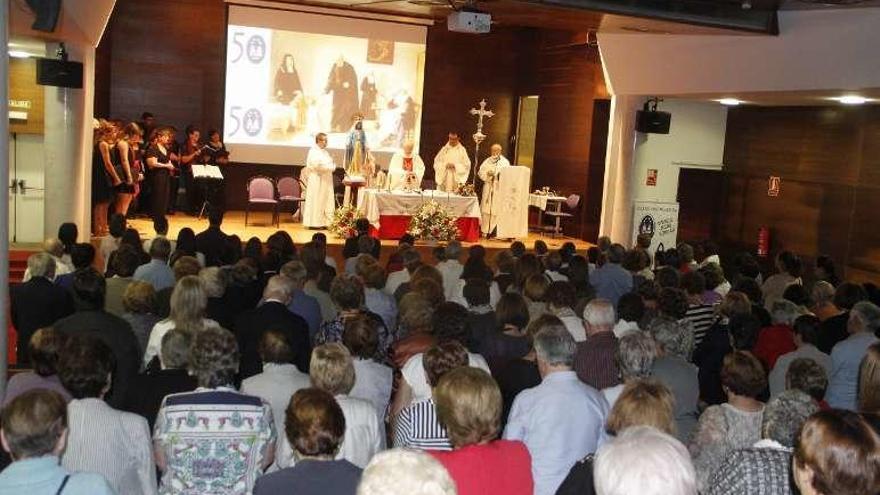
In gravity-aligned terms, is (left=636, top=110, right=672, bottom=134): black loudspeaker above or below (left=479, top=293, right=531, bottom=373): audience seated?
above

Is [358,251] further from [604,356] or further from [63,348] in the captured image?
[63,348]

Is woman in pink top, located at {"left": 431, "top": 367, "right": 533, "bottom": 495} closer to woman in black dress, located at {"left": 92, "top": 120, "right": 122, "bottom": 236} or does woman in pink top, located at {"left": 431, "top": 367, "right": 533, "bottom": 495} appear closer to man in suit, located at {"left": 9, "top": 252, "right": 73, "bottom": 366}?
man in suit, located at {"left": 9, "top": 252, "right": 73, "bottom": 366}

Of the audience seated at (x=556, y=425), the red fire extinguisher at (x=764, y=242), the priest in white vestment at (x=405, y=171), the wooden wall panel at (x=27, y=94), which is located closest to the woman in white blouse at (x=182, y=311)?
the audience seated at (x=556, y=425)

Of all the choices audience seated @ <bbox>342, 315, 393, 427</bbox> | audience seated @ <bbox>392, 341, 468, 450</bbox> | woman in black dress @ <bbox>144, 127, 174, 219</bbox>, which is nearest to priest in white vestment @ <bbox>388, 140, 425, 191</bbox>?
woman in black dress @ <bbox>144, 127, 174, 219</bbox>

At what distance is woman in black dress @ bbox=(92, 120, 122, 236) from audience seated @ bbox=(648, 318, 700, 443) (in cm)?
983

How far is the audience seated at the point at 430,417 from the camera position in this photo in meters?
3.77

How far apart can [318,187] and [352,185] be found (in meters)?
0.57

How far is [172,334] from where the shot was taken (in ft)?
13.5

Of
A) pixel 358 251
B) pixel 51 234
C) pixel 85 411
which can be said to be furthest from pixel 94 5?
pixel 85 411

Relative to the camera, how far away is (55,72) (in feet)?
34.7

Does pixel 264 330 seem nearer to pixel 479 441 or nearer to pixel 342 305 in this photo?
pixel 342 305

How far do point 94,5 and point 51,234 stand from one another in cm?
284

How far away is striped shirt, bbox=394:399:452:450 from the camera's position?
12.3ft

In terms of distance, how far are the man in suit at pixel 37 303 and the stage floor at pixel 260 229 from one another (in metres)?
6.85
